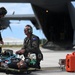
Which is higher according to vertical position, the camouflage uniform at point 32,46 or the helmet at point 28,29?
the helmet at point 28,29

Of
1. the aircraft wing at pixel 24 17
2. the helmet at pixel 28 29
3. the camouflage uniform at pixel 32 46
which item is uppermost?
the aircraft wing at pixel 24 17

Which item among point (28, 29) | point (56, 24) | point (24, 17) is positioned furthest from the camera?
point (24, 17)

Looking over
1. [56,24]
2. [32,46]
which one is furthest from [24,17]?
[32,46]

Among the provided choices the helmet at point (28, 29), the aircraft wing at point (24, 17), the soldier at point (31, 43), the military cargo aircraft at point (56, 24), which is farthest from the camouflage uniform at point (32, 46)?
the aircraft wing at point (24, 17)

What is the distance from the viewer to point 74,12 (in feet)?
85.9

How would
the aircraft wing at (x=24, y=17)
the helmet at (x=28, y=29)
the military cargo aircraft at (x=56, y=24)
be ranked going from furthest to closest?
the aircraft wing at (x=24, y=17) → the military cargo aircraft at (x=56, y=24) → the helmet at (x=28, y=29)

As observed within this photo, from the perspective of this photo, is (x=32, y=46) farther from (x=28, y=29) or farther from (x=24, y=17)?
(x=24, y=17)

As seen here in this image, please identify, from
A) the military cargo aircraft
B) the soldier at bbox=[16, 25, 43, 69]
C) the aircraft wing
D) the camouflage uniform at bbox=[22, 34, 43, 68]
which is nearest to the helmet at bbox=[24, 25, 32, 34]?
the soldier at bbox=[16, 25, 43, 69]

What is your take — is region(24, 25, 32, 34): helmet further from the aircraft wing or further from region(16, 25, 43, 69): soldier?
the aircraft wing

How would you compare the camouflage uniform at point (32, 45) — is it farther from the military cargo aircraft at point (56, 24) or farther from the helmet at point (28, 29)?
the military cargo aircraft at point (56, 24)

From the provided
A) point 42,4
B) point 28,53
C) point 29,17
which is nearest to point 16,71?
point 28,53

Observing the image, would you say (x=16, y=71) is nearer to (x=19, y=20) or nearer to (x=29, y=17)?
(x=29, y=17)

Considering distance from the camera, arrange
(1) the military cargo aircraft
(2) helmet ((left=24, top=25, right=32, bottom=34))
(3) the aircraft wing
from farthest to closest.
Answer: (3) the aircraft wing, (1) the military cargo aircraft, (2) helmet ((left=24, top=25, right=32, bottom=34))

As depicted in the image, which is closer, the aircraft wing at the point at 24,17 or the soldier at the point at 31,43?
the soldier at the point at 31,43
